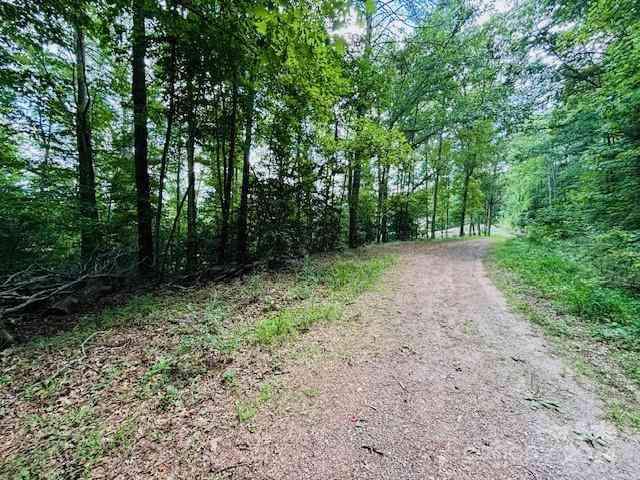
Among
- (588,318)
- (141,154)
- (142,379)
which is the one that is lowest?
(142,379)

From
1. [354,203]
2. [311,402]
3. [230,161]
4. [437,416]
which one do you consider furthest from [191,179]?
[437,416]

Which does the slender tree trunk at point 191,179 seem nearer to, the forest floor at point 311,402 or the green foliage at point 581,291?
the forest floor at point 311,402

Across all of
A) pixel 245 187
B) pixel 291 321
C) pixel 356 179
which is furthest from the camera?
pixel 356 179

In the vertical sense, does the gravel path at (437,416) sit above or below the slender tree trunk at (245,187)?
below

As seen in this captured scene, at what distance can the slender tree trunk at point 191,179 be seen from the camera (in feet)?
22.4

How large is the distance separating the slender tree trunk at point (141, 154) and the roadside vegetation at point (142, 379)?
1953 millimetres

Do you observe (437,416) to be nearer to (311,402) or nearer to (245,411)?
(311,402)

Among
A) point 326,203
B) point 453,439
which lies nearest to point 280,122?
point 326,203

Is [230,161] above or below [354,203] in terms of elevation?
above

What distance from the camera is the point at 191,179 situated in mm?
7445

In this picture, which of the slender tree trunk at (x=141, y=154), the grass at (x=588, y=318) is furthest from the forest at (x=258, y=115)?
the grass at (x=588, y=318)

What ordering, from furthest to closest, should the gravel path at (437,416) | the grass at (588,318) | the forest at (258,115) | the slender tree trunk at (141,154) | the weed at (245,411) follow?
A: the slender tree trunk at (141,154), the forest at (258,115), the grass at (588,318), the weed at (245,411), the gravel path at (437,416)

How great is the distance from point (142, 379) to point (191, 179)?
5.93 meters

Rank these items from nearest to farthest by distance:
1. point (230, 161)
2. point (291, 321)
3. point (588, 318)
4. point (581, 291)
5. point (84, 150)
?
point (588, 318)
point (291, 321)
point (581, 291)
point (84, 150)
point (230, 161)
